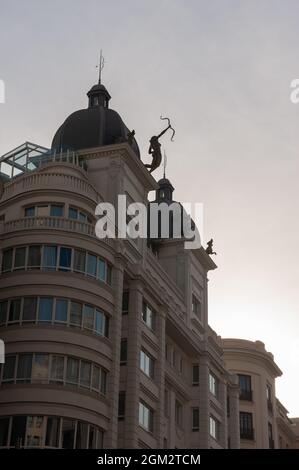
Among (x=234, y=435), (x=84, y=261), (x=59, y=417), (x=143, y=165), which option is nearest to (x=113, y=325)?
(x=84, y=261)

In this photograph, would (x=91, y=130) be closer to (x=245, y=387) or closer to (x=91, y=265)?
(x=91, y=265)

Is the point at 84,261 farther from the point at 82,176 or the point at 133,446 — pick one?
the point at 133,446

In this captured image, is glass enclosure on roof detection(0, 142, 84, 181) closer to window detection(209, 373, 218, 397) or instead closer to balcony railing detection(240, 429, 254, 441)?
window detection(209, 373, 218, 397)

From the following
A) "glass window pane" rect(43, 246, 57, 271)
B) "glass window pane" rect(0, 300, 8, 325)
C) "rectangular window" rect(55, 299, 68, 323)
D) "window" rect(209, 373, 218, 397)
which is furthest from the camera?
"window" rect(209, 373, 218, 397)

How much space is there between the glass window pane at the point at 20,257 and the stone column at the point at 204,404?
2368 centimetres

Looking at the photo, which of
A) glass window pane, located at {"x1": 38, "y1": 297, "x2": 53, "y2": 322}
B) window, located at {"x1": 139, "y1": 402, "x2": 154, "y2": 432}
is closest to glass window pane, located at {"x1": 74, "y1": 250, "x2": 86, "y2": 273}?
glass window pane, located at {"x1": 38, "y1": 297, "x2": 53, "y2": 322}

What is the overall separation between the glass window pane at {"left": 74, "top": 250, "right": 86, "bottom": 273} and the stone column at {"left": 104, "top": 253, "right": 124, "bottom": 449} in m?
3.03

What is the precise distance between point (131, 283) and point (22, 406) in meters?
13.7

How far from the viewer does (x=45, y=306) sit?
5369 centimetres

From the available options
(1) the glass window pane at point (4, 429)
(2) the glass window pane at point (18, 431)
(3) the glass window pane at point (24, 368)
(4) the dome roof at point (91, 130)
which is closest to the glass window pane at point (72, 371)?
(3) the glass window pane at point (24, 368)

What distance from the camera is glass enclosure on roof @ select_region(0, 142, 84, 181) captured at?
212 feet

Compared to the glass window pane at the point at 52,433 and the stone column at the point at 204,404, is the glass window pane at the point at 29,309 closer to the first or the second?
the glass window pane at the point at 52,433

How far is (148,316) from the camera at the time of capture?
63.7m

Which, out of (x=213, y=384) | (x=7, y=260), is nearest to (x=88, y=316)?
(x=7, y=260)
